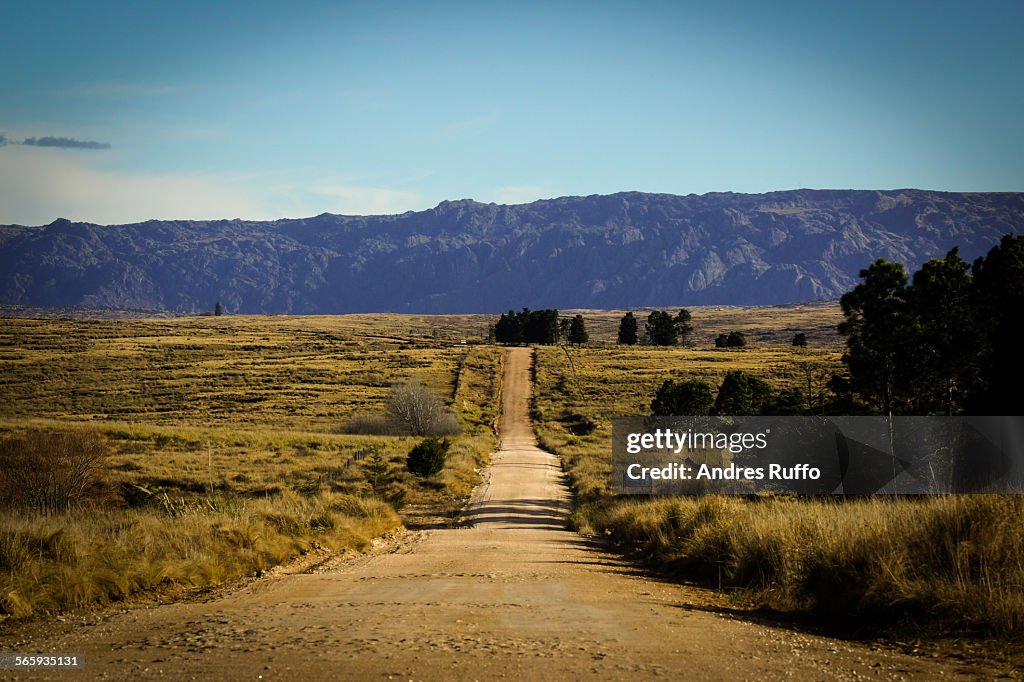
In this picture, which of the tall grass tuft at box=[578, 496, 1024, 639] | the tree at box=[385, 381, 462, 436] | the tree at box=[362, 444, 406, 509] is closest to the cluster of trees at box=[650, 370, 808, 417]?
the tree at box=[362, 444, 406, 509]

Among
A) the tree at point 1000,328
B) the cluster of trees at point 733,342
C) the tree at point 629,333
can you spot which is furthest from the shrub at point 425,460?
the tree at point 629,333

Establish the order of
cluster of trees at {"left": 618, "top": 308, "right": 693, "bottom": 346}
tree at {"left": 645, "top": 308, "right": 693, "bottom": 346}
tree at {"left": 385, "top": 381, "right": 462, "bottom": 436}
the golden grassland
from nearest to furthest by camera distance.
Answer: the golden grassland → tree at {"left": 385, "top": 381, "right": 462, "bottom": 436} → tree at {"left": 645, "top": 308, "right": 693, "bottom": 346} → cluster of trees at {"left": 618, "top": 308, "right": 693, "bottom": 346}

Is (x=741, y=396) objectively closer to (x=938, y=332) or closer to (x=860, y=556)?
(x=938, y=332)

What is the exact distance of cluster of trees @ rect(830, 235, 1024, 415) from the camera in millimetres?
24953

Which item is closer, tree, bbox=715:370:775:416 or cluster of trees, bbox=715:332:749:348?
tree, bbox=715:370:775:416

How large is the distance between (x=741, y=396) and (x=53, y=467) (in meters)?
34.5

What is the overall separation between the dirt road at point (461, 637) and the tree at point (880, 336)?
18.6 meters

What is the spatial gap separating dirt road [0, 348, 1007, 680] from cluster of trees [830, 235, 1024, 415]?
1614cm

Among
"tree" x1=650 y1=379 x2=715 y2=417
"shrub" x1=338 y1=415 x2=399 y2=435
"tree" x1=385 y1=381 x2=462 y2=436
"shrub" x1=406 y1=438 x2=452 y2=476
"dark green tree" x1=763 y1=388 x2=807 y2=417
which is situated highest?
"dark green tree" x1=763 y1=388 x2=807 y2=417

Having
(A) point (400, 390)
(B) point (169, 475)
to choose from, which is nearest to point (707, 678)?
(B) point (169, 475)

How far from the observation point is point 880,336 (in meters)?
29.7

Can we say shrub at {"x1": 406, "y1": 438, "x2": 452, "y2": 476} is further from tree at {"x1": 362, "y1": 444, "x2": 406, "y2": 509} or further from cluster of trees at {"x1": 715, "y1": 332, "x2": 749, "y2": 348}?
cluster of trees at {"x1": 715, "y1": 332, "x2": 749, "y2": 348}

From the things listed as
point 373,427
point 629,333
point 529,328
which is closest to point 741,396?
point 373,427

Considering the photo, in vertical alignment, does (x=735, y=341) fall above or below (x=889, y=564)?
below
